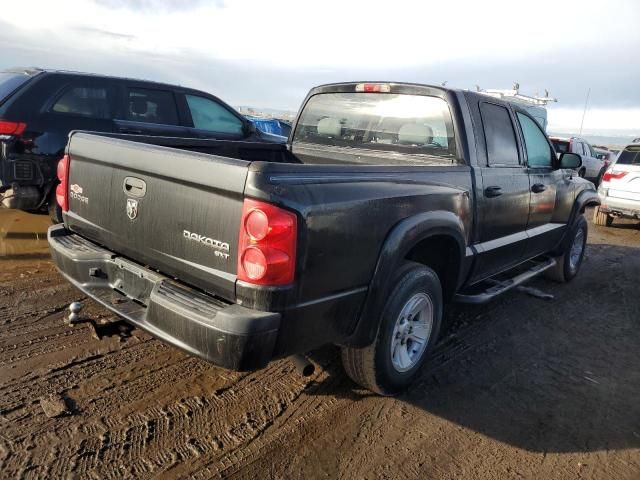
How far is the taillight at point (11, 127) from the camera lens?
16.8 feet

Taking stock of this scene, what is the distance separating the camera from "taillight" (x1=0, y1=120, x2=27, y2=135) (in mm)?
5117

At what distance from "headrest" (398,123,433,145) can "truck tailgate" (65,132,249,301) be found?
1.92 metres

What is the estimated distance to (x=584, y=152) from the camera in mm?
15938

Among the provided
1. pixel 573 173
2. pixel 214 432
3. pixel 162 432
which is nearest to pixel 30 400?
pixel 162 432

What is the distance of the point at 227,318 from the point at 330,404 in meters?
1.18

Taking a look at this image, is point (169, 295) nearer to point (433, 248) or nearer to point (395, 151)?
point (433, 248)

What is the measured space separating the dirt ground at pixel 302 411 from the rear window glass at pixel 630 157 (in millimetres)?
6539

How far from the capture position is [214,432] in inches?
105

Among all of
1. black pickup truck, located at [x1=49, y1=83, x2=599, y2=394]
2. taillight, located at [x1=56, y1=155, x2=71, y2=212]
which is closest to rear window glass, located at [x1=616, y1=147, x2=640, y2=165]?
black pickup truck, located at [x1=49, y1=83, x2=599, y2=394]

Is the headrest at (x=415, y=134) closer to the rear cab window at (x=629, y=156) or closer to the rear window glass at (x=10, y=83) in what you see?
the rear window glass at (x=10, y=83)

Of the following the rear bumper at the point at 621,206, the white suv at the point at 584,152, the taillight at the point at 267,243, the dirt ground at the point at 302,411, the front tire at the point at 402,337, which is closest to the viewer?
the taillight at the point at 267,243

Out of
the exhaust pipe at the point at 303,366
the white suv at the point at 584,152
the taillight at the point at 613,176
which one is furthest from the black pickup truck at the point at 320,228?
the white suv at the point at 584,152

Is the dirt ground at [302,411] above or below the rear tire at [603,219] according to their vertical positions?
below

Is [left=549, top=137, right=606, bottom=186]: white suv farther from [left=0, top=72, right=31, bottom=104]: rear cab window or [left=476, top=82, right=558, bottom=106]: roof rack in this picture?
[left=0, top=72, right=31, bottom=104]: rear cab window
